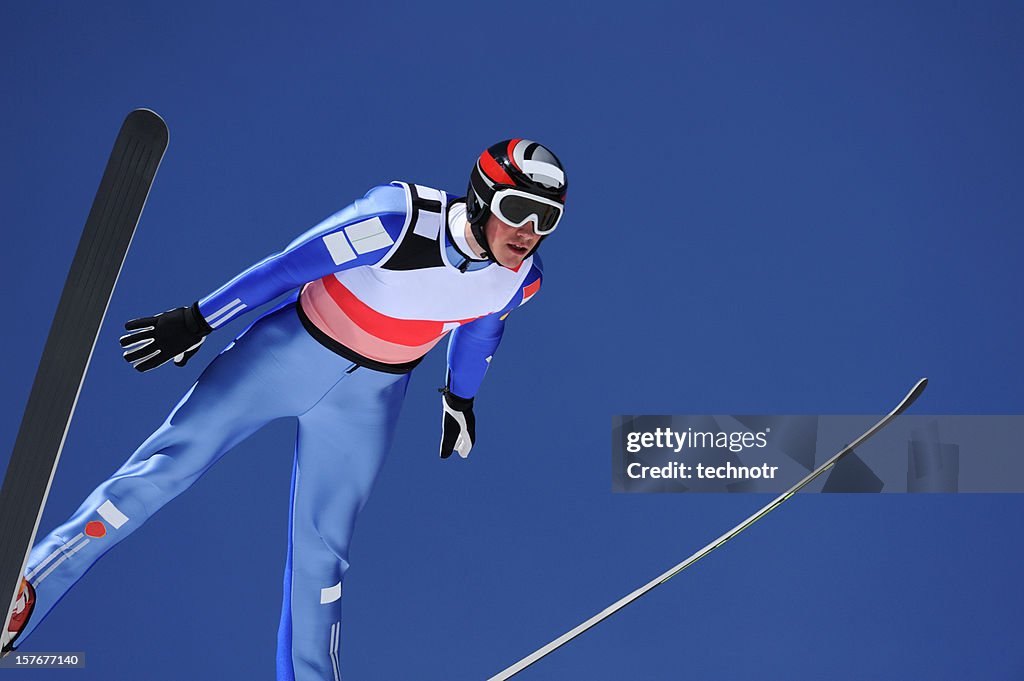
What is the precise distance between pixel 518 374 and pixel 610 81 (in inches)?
24.7

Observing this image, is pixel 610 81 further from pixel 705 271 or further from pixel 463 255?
pixel 463 255

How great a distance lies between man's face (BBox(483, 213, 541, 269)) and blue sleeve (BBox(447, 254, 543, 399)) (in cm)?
14

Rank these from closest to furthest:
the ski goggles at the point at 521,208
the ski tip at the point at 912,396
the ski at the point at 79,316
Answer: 1. the ski at the point at 79,316
2. the ski goggles at the point at 521,208
3. the ski tip at the point at 912,396

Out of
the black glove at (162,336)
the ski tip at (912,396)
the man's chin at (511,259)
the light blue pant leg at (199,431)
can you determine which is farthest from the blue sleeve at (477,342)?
the ski tip at (912,396)

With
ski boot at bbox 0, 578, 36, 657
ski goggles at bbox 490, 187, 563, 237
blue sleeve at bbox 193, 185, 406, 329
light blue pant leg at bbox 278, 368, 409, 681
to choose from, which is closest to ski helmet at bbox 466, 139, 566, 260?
ski goggles at bbox 490, 187, 563, 237

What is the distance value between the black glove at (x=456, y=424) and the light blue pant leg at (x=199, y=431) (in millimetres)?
276

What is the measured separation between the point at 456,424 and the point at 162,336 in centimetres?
55

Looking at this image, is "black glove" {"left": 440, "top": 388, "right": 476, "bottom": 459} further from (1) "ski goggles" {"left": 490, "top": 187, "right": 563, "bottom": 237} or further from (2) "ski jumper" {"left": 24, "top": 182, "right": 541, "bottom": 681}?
(1) "ski goggles" {"left": 490, "top": 187, "right": 563, "bottom": 237}

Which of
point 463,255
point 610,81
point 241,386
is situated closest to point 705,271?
point 610,81

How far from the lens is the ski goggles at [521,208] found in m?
1.62

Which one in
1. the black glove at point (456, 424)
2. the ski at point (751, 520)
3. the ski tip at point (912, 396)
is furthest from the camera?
the ski tip at point (912, 396)

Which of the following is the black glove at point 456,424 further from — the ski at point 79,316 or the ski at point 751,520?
the ski at point 79,316

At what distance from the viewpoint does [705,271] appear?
248cm

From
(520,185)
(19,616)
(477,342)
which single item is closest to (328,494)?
(477,342)
